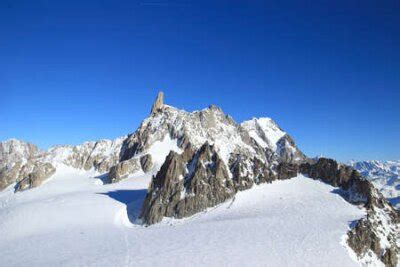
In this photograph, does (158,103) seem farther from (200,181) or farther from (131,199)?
(200,181)

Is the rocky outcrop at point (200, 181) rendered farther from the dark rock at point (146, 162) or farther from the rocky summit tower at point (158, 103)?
the rocky summit tower at point (158, 103)

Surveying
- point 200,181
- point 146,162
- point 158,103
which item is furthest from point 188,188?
point 158,103

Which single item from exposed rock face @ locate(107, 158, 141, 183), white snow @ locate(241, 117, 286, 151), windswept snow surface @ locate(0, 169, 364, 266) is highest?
white snow @ locate(241, 117, 286, 151)

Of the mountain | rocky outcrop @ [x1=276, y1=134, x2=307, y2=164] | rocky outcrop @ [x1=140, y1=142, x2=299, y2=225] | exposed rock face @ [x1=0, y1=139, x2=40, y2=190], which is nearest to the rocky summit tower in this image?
exposed rock face @ [x1=0, y1=139, x2=40, y2=190]

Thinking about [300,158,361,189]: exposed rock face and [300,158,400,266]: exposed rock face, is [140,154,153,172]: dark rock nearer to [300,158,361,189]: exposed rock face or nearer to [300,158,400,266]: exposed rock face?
[300,158,400,266]: exposed rock face

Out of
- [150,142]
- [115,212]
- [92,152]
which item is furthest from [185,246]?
[92,152]

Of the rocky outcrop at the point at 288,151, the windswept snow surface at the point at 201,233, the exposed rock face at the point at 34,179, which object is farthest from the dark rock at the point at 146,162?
the rocky outcrop at the point at 288,151
